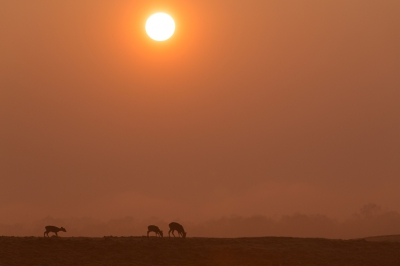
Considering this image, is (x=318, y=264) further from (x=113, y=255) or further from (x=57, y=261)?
(x=57, y=261)

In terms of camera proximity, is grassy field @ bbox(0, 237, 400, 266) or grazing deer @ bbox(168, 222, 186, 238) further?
grazing deer @ bbox(168, 222, 186, 238)

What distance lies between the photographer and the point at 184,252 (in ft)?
177

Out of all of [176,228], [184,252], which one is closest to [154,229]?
[176,228]

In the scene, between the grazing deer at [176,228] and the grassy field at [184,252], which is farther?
the grazing deer at [176,228]

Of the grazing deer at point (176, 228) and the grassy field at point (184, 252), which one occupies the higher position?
the grazing deer at point (176, 228)

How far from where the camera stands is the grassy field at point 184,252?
51094 mm

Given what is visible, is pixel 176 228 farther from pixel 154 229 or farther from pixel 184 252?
pixel 184 252

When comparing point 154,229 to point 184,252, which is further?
point 154,229

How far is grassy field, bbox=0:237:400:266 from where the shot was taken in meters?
51.1

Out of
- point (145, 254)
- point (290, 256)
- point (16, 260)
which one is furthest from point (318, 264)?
point (16, 260)

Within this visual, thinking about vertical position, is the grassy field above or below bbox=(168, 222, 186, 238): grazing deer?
below

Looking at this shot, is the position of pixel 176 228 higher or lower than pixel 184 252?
higher

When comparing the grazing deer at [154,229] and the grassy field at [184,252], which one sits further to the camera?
the grazing deer at [154,229]

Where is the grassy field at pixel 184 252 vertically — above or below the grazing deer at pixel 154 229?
below
